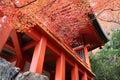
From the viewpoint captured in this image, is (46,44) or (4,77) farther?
(46,44)

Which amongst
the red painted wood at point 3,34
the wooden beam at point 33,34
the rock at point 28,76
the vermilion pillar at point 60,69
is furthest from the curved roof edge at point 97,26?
the rock at point 28,76

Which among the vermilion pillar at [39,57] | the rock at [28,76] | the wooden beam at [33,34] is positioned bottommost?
the rock at [28,76]

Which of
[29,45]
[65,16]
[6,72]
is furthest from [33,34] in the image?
[65,16]

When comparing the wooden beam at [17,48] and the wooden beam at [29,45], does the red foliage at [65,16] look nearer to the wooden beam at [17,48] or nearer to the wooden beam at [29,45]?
the wooden beam at [29,45]

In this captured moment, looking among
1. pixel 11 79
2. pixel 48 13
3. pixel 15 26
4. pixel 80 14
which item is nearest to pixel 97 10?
pixel 80 14

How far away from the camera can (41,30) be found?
6215mm

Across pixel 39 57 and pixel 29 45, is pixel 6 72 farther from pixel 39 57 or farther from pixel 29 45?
pixel 29 45

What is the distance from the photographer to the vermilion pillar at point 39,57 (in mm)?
5487

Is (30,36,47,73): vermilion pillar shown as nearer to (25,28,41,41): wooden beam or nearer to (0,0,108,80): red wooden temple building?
(0,0,108,80): red wooden temple building

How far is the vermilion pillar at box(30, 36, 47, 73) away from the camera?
18.0ft

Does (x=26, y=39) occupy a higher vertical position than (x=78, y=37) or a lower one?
lower

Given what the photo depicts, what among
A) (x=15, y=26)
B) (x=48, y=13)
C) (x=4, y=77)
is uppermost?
(x=48, y=13)

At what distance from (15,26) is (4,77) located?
1.68 meters

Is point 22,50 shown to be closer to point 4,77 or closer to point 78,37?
point 4,77
